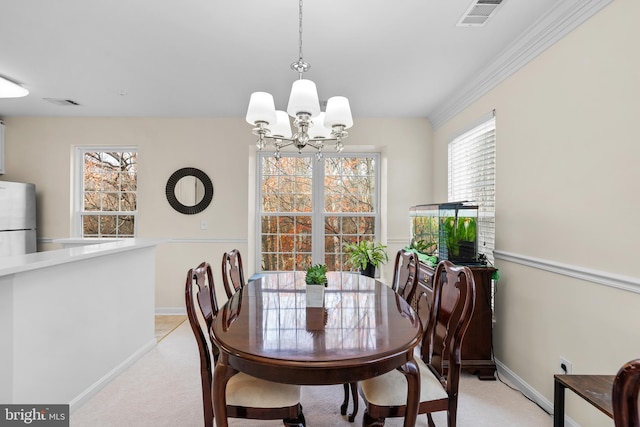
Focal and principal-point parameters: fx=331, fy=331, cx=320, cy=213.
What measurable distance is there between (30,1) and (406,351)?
2760 mm

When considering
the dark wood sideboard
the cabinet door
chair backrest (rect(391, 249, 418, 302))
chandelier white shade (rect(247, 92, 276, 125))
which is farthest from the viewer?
the cabinet door

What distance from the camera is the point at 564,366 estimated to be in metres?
1.98

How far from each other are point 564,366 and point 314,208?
315 centimetres

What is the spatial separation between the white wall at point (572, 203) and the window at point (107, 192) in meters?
4.32

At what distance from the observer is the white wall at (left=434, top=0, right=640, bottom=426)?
5.24 ft

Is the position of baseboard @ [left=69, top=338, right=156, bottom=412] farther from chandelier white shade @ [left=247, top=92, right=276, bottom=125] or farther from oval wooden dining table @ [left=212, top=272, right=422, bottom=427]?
chandelier white shade @ [left=247, top=92, right=276, bottom=125]

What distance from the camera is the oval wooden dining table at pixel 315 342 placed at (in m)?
1.17

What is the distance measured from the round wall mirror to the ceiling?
93 cm

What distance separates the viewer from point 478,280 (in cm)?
252

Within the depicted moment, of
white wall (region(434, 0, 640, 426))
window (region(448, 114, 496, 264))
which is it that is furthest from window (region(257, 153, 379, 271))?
white wall (region(434, 0, 640, 426))

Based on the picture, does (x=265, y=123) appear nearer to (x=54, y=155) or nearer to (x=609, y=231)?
(x=609, y=231)

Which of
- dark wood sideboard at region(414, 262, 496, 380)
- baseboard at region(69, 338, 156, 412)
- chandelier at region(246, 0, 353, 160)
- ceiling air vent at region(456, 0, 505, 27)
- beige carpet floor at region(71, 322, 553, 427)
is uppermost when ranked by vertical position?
ceiling air vent at region(456, 0, 505, 27)

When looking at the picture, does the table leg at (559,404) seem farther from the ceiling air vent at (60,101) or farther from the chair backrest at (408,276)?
the ceiling air vent at (60,101)

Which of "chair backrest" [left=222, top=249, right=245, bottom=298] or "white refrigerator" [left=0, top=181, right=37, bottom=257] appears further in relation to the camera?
"white refrigerator" [left=0, top=181, right=37, bottom=257]
